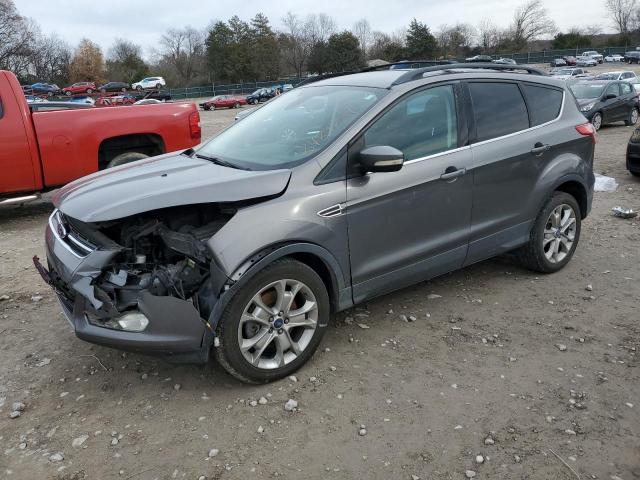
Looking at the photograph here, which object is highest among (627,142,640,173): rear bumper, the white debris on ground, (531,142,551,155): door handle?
(531,142,551,155): door handle

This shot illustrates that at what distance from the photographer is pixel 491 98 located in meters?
4.26

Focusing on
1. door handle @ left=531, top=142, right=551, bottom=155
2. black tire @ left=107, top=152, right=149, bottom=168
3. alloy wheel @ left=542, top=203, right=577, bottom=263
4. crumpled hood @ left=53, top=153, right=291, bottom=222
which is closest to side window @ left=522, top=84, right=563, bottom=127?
door handle @ left=531, top=142, right=551, bottom=155

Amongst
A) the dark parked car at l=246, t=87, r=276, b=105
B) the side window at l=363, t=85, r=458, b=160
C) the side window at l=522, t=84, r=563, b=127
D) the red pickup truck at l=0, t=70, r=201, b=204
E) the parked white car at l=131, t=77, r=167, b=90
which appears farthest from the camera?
the parked white car at l=131, t=77, r=167, b=90

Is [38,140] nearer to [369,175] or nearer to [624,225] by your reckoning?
[369,175]

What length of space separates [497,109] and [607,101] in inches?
538

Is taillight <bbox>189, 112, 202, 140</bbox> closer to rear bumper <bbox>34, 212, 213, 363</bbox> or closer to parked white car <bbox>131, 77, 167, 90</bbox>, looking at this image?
rear bumper <bbox>34, 212, 213, 363</bbox>

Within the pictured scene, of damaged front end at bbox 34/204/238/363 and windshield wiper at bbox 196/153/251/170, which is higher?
windshield wiper at bbox 196/153/251/170

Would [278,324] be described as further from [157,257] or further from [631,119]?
[631,119]

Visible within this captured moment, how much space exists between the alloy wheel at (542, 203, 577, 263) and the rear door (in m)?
0.30

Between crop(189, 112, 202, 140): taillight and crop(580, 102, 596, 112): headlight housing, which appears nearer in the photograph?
crop(189, 112, 202, 140): taillight

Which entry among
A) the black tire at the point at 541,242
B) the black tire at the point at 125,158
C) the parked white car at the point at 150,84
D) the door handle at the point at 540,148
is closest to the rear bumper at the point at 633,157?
the black tire at the point at 541,242

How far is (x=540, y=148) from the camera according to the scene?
14.7ft

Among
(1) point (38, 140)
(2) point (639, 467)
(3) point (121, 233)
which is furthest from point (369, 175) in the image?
(1) point (38, 140)

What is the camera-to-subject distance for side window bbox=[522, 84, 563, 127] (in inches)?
180
